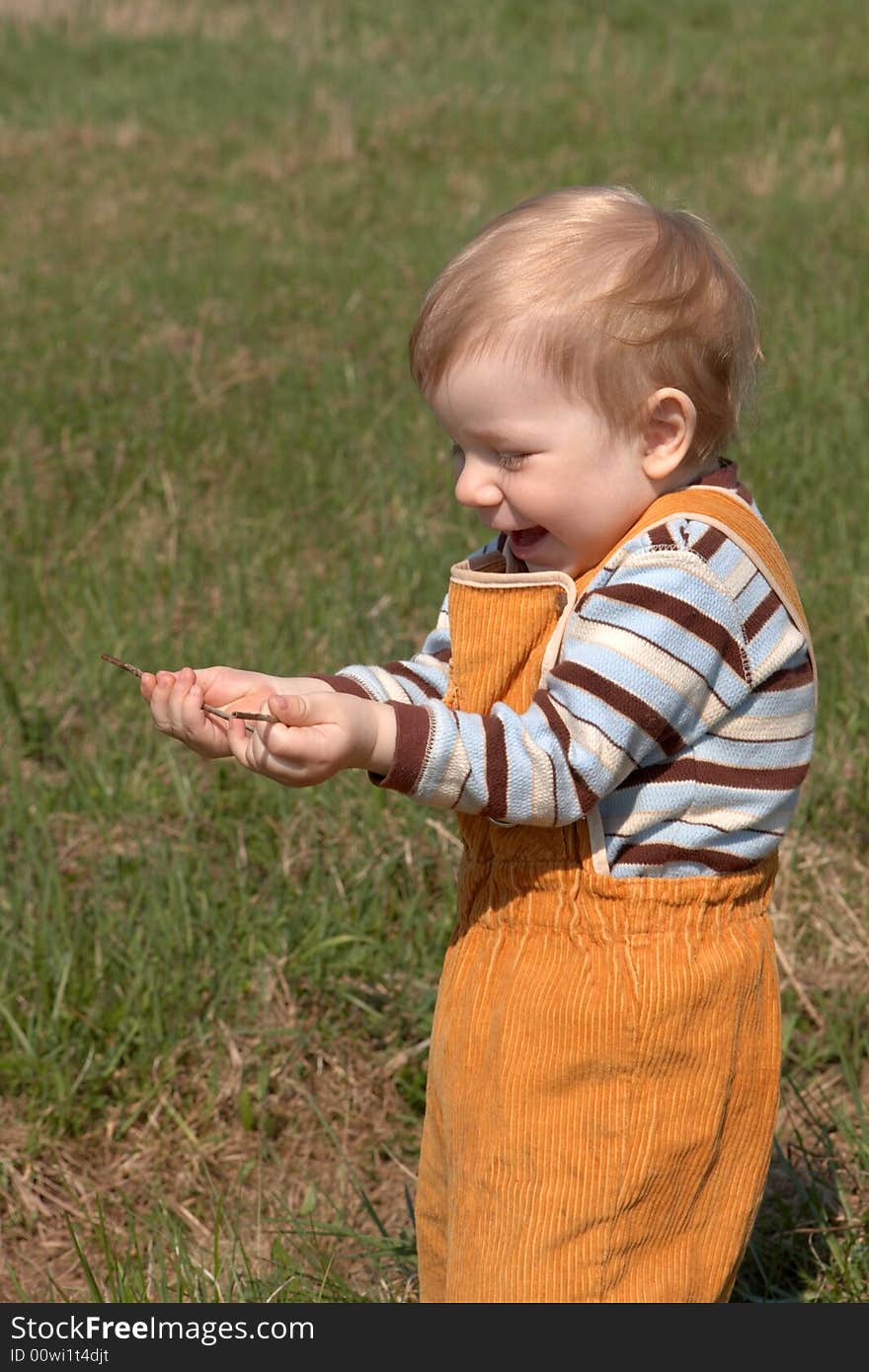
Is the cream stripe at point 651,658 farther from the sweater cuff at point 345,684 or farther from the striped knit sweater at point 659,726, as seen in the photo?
the sweater cuff at point 345,684

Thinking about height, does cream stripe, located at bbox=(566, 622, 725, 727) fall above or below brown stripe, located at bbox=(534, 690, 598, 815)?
above

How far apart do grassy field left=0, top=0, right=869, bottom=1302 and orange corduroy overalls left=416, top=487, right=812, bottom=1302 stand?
1.45ft

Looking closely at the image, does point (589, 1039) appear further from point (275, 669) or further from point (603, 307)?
point (275, 669)

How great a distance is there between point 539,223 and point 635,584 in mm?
396

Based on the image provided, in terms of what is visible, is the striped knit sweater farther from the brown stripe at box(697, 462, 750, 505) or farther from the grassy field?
the grassy field

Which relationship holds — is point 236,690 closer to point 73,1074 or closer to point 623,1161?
point 623,1161

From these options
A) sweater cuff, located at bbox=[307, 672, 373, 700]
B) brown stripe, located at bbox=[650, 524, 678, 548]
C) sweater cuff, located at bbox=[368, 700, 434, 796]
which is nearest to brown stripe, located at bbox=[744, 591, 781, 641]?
brown stripe, located at bbox=[650, 524, 678, 548]

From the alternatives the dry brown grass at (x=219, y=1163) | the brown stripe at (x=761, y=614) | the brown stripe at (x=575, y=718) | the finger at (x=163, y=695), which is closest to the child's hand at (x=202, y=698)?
the finger at (x=163, y=695)

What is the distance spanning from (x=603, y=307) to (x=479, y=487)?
22 cm

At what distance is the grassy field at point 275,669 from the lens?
257cm

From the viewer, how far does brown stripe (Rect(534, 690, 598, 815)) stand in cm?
154

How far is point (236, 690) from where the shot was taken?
5.66ft

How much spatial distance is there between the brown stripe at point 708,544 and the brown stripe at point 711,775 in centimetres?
21

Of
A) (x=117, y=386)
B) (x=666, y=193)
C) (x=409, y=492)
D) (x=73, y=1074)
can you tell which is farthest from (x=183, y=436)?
(x=666, y=193)
